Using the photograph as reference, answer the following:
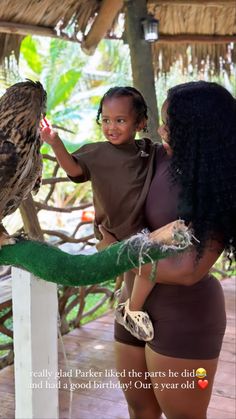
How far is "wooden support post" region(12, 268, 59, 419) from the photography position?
0.96 meters

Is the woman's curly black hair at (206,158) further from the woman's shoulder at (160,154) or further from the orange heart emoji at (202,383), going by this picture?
the orange heart emoji at (202,383)

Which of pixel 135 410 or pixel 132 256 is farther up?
pixel 132 256

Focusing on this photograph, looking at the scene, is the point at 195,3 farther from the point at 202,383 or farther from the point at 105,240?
the point at 202,383

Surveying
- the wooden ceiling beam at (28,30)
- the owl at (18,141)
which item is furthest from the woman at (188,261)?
the wooden ceiling beam at (28,30)

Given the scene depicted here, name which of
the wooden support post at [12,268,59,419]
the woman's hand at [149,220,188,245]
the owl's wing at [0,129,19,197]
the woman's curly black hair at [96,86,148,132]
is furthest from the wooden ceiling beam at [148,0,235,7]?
the wooden support post at [12,268,59,419]

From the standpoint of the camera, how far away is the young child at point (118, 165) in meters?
1.47

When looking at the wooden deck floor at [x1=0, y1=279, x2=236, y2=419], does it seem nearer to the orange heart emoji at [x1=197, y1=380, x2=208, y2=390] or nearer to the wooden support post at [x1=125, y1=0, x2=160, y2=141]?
the orange heart emoji at [x1=197, y1=380, x2=208, y2=390]

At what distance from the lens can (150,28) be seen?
265 centimetres

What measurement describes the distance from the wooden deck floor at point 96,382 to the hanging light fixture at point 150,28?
171cm

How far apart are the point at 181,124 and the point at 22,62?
722cm

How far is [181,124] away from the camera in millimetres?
1262

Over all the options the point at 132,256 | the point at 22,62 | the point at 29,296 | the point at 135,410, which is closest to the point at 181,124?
the point at 132,256

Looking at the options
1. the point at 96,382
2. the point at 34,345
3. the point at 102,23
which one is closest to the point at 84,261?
the point at 34,345

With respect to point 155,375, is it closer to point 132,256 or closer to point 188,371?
point 188,371
